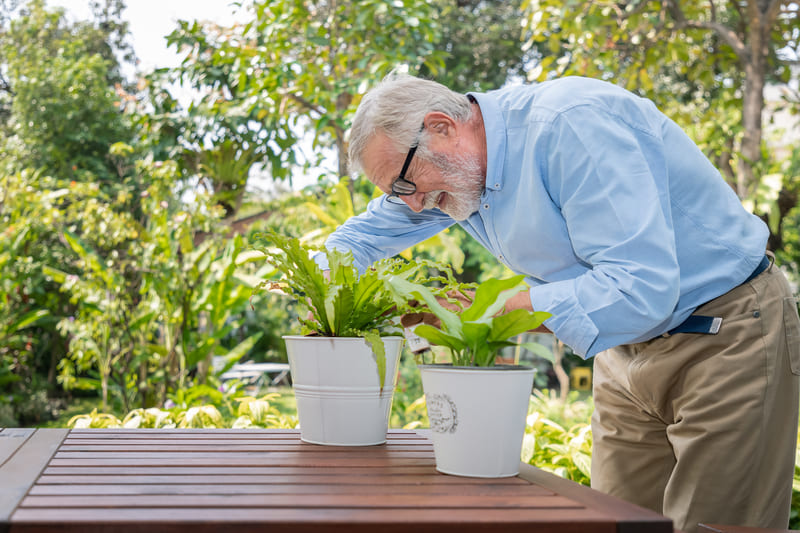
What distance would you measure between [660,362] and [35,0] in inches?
413

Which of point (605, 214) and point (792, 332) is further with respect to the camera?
point (792, 332)

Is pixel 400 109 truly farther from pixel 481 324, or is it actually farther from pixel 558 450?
pixel 558 450

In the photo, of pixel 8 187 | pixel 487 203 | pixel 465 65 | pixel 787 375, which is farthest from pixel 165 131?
pixel 787 375

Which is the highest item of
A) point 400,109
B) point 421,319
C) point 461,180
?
point 400,109

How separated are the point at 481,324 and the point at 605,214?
357 mm

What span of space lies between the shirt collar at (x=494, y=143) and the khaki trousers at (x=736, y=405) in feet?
1.61

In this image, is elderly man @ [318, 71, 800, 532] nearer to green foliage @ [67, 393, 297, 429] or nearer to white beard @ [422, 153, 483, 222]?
white beard @ [422, 153, 483, 222]

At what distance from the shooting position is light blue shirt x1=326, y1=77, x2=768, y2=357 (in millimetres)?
1171

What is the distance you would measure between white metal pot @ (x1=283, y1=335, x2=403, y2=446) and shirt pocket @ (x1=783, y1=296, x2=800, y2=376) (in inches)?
31.5

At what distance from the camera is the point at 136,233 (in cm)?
495

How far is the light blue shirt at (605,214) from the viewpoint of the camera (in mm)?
1171

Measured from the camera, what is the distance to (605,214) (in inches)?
47.7

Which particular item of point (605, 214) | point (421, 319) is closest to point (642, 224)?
point (605, 214)

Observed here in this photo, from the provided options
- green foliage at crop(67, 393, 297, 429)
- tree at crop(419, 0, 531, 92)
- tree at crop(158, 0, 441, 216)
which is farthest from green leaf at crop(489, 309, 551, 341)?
tree at crop(419, 0, 531, 92)
